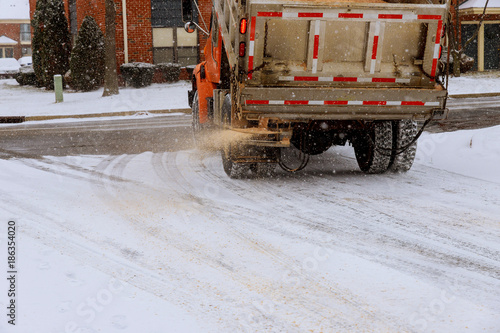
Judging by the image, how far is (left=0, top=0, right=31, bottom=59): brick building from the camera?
202ft

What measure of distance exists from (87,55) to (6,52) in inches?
1728

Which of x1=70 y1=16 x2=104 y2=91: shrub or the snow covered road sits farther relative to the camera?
x1=70 y1=16 x2=104 y2=91: shrub

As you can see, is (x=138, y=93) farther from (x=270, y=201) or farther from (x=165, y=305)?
(x=165, y=305)

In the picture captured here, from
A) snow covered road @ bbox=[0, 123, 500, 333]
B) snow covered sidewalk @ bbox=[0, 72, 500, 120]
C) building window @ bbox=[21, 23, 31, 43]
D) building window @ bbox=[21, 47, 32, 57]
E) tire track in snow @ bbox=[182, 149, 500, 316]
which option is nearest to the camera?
snow covered road @ bbox=[0, 123, 500, 333]

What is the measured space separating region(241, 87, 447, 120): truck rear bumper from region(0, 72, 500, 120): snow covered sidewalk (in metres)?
10.9

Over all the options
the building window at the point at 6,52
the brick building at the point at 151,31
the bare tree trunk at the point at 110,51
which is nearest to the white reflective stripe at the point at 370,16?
the bare tree trunk at the point at 110,51

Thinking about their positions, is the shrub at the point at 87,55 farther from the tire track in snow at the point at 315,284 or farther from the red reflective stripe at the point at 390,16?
the red reflective stripe at the point at 390,16

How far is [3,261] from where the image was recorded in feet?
15.1

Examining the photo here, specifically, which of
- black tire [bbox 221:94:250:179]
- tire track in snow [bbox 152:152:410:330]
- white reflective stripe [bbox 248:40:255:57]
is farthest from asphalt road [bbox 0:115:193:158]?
white reflective stripe [bbox 248:40:255:57]

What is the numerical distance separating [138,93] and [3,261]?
17890 mm

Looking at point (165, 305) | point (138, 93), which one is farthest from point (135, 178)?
point (138, 93)

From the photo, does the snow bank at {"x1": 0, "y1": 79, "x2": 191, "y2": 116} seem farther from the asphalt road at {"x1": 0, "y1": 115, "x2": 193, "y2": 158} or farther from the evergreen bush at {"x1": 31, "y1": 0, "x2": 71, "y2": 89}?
the asphalt road at {"x1": 0, "y1": 115, "x2": 193, "y2": 158}

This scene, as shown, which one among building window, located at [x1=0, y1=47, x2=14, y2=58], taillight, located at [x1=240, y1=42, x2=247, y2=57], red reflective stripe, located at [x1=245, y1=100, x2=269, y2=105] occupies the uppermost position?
taillight, located at [x1=240, y1=42, x2=247, y2=57]

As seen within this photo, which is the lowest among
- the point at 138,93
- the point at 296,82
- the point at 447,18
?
the point at 138,93
